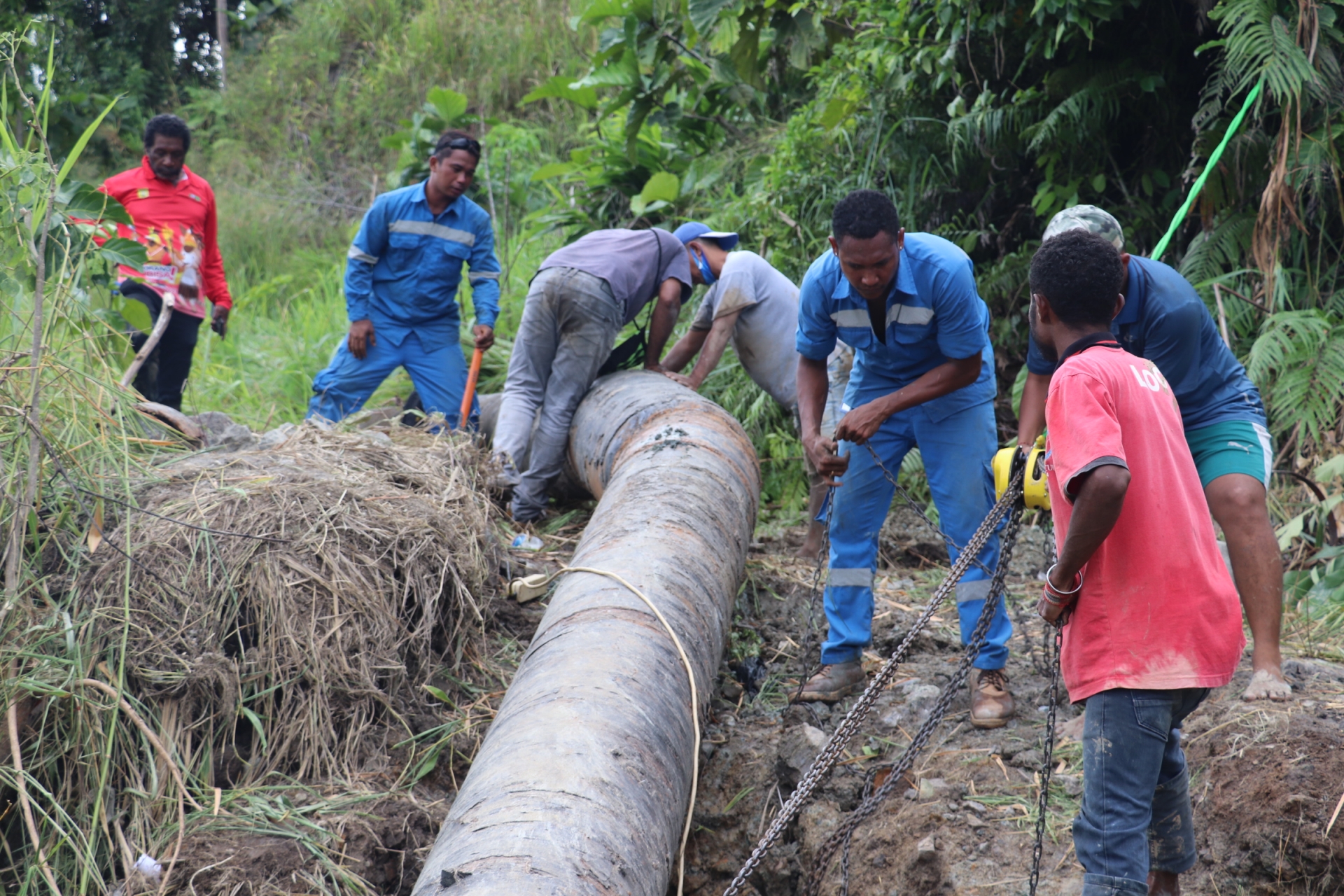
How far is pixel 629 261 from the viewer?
5137mm

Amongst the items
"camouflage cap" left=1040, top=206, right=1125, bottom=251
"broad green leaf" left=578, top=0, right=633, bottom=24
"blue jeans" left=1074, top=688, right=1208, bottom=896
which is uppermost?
"broad green leaf" left=578, top=0, right=633, bottom=24

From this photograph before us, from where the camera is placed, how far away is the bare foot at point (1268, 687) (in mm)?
2861

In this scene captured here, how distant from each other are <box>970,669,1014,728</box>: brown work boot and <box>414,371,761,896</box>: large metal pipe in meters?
0.85

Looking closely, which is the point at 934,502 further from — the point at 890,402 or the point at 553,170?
the point at 553,170

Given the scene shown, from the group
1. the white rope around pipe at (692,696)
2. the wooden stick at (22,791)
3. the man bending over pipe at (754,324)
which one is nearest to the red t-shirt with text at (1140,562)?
the white rope around pipe at (692,696)

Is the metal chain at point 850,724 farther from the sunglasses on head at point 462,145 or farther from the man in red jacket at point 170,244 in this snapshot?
the man in red jacket at point 170,244

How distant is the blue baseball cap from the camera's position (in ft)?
18.2

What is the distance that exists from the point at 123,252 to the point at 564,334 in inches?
89.1

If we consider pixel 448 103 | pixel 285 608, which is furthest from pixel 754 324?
pixel 448 103

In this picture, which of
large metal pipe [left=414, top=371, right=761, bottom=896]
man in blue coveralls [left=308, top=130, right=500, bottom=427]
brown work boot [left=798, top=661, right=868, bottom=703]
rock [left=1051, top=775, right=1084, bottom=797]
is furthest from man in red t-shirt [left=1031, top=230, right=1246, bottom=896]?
man in blue coveralls [left=308, top=130, right=500, bottom=427]

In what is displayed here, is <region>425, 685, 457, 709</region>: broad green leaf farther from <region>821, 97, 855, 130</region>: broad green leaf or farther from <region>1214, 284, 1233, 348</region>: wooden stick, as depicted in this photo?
<region>821, 97, 855, 130</region>: broad green leaf

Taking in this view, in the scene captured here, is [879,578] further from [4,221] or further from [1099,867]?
[4,221]

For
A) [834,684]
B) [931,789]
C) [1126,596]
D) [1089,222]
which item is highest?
[1089,222]

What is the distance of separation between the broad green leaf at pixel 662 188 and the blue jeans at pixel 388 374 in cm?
250
